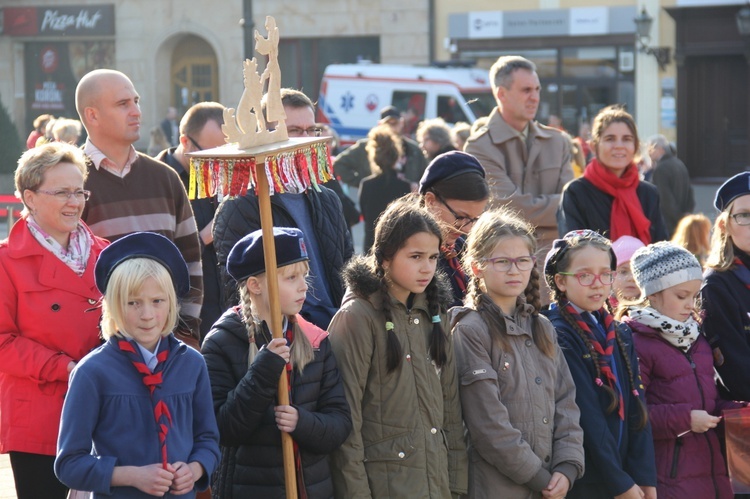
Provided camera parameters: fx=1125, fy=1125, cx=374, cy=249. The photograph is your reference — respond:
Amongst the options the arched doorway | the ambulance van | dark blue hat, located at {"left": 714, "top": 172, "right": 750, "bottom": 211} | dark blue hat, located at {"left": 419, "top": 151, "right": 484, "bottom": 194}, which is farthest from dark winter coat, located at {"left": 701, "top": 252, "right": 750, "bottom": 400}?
the arched doorway

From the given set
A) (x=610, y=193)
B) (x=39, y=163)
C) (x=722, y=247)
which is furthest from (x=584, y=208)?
(x=39, y=163)

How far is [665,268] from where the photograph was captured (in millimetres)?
5020

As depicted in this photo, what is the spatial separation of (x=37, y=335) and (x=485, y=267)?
178cm

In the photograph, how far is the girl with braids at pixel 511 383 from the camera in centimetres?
437

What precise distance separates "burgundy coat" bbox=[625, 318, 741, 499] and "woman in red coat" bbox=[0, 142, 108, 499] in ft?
7.80

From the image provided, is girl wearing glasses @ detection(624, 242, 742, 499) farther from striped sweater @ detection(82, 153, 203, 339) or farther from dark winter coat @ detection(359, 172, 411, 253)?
dark winter coat @ detection(359, 172, 411, 253)

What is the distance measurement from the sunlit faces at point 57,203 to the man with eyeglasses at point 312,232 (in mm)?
712

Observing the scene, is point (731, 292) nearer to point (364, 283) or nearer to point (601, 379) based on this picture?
point (601, 379)

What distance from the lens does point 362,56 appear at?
27219 mm

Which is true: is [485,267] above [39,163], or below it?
below

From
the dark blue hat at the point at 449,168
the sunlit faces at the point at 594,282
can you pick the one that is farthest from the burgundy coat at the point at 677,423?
the dark blue hat at the point at 449,168

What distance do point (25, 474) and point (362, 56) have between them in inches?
930

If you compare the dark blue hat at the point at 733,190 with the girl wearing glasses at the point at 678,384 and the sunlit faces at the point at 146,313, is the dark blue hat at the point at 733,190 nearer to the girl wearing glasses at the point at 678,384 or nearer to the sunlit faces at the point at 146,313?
the girl wearing glasses at the point at 678,384

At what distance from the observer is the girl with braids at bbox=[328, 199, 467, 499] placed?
4219 mm
